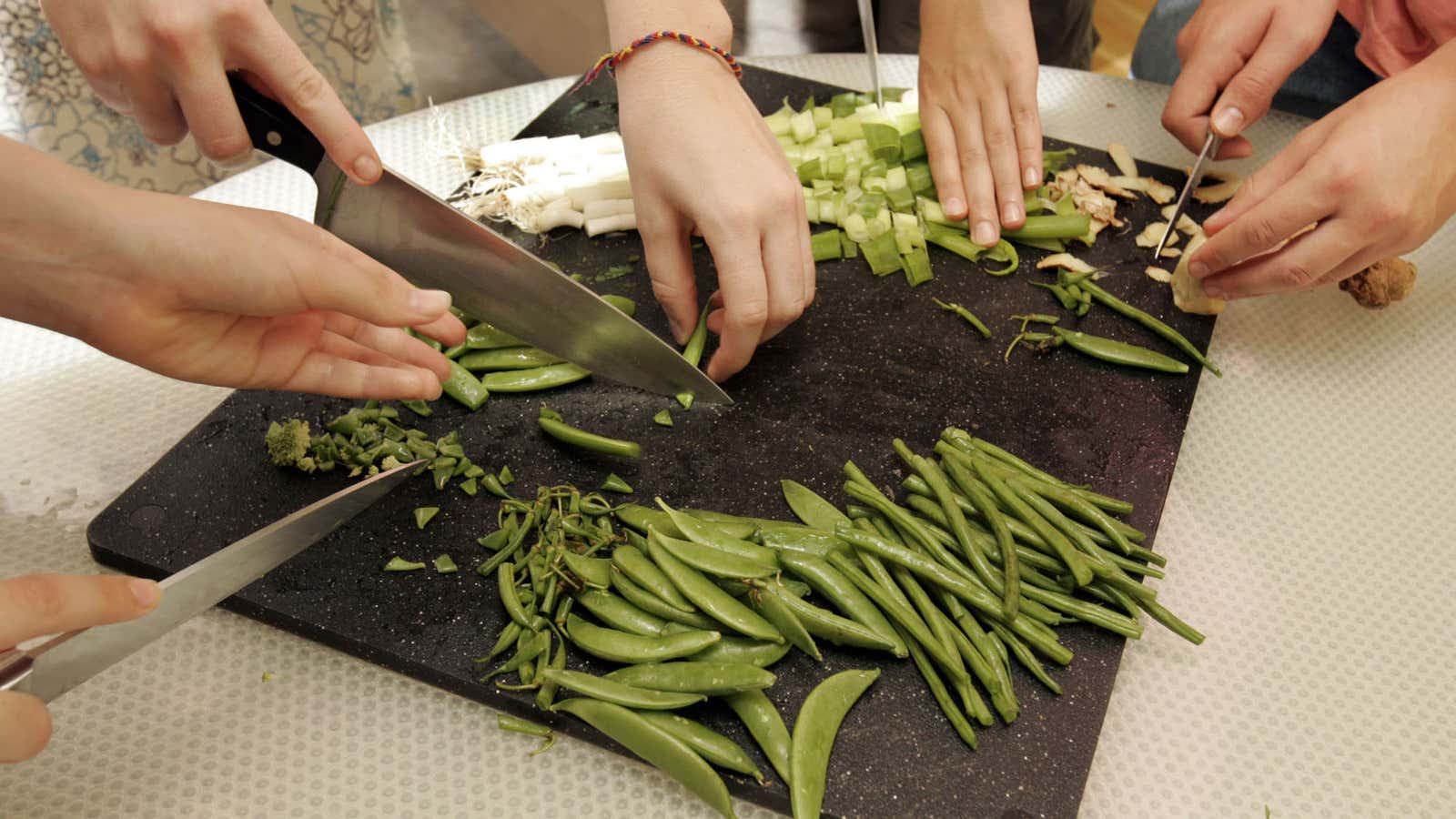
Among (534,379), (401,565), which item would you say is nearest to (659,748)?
(401,565)

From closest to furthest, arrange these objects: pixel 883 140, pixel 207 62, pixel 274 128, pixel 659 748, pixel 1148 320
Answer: pixel 659 748
pixel 207 62
pixel 274 128
pixel 1148 320
pixel 883 140

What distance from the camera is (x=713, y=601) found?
1.55m

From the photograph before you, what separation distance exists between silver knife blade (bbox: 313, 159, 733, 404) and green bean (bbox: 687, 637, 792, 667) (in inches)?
22.9

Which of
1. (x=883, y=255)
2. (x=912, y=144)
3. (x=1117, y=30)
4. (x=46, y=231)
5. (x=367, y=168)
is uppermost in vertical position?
(x=46, y=231)

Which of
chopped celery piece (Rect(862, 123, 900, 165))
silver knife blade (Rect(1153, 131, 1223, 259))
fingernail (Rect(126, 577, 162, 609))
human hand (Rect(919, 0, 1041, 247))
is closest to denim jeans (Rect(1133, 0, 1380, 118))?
silver knife blade (Rect(1153, 131, 1223, 259))

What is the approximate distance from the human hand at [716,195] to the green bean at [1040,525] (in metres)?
0.47

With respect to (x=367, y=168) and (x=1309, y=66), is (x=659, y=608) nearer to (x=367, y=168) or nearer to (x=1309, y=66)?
(x=367, y=168)

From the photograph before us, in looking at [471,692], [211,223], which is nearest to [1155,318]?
[471,692]

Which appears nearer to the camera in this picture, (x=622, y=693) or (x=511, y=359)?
(x=622, y=693)

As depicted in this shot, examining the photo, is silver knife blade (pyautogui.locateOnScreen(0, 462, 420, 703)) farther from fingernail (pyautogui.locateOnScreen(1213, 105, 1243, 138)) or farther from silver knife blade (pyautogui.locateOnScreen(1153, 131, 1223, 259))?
fingernail (pyautogui.locateOnScreen(1213, 105, 1243, 138))

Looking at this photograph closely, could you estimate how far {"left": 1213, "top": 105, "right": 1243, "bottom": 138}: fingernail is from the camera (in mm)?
2223

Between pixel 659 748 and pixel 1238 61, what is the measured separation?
77.5 inches

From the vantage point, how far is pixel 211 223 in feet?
4.57

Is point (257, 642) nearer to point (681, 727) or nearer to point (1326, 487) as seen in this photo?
point (681, 727)
